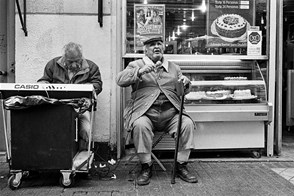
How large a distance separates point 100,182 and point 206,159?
151cm

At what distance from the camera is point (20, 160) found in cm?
346

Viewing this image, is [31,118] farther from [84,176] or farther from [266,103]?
[266,103]

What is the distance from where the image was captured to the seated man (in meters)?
3.89

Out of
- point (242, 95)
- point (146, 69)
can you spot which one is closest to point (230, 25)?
point (242, 95)

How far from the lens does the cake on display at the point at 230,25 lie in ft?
15.9

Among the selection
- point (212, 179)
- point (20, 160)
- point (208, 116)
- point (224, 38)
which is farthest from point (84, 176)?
point (224, 38)

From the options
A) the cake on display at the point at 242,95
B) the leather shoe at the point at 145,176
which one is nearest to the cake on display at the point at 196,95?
the cake on display at the point at 242,95

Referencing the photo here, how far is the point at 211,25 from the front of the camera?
15.9 feet

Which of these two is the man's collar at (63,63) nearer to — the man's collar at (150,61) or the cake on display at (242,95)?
the man's collar at (150,61)

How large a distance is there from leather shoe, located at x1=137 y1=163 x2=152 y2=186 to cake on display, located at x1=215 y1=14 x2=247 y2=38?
6.97ft

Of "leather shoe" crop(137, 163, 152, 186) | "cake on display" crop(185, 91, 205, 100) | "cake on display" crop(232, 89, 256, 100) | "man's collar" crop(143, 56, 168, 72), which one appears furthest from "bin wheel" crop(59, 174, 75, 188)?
"cake on display" crop(232, 89, 256, 100)

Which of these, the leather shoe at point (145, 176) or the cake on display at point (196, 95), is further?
the cake on display at point (196, 95)

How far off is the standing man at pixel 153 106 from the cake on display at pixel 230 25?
108cm

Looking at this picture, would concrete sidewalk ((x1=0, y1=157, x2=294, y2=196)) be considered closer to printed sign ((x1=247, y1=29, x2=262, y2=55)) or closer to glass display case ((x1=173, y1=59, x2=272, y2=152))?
glass display case ((x1=173, y1=59, x2=272, y2=152))
